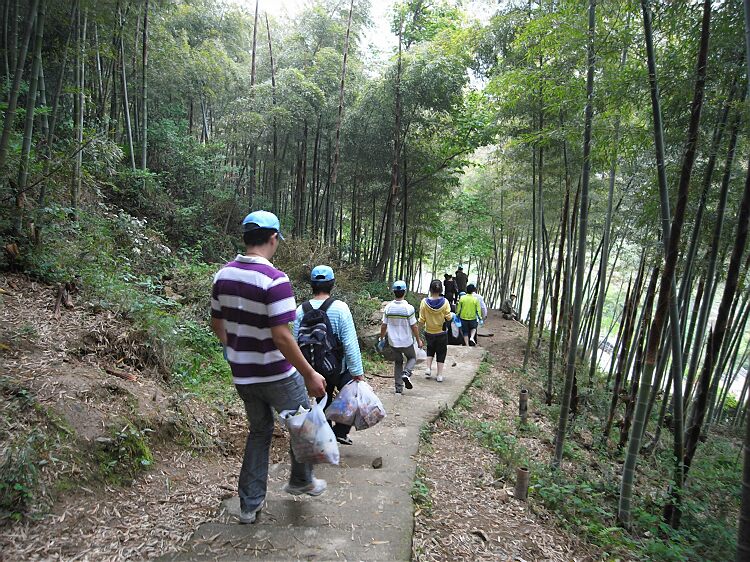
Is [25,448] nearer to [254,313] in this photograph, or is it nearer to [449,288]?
[254,313]

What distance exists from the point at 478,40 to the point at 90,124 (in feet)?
22.0

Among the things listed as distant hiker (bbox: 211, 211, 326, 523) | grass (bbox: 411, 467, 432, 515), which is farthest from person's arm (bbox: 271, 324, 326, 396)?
grass (bbox: 411, 467, 432, 515)

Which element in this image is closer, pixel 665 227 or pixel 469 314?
pixel 665 227

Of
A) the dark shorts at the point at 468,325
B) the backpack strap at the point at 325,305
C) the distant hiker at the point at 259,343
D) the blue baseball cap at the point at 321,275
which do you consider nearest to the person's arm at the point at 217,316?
the distant hiker at the point at 259,343

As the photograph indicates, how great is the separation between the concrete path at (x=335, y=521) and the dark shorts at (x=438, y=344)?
2.39 meters

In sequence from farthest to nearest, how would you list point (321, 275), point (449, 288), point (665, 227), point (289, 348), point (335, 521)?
point (449, 288), point (665, 227), point (321, 275), point (335, 521), point (289, 348)

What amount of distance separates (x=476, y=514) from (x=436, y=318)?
2.94 meters

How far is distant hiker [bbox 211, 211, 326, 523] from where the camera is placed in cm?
204

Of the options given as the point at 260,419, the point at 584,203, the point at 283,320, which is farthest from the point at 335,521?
the point at 584,203

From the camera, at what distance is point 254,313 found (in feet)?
6.77

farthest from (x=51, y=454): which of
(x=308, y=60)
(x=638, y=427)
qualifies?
(x=308, y=60)

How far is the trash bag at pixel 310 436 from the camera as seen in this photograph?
7.10ft

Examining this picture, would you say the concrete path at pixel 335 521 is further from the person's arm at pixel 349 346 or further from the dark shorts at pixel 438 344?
the dark shorts at pixel 438 344

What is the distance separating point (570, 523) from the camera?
3336mm
